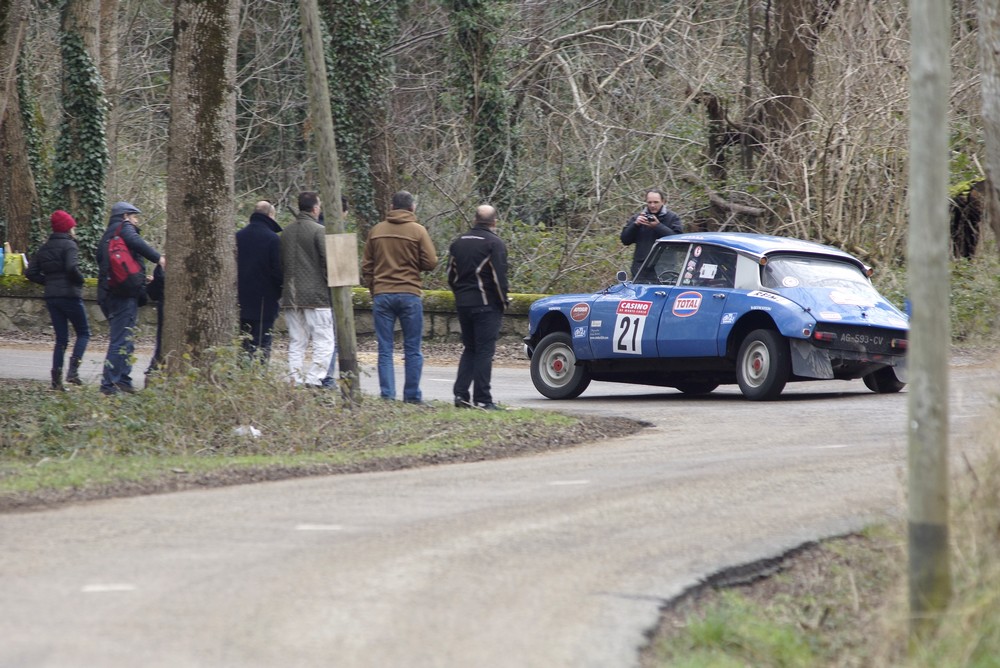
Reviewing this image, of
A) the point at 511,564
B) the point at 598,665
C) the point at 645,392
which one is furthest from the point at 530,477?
the point at 645,392

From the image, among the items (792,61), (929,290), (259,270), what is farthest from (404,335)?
(792,61)

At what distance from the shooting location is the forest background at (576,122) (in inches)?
883

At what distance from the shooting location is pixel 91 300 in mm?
26109

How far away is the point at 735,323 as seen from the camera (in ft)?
47.0

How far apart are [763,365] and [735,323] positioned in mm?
516

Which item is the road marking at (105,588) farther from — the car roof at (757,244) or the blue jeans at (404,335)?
the car roof at (757,244)

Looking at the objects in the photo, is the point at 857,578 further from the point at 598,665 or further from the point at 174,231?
the point at 174,231

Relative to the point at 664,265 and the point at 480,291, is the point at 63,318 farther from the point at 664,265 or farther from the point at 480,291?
the point at 664,265

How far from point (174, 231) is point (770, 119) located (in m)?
13.6

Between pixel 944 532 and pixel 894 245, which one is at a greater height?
pixel 894 245

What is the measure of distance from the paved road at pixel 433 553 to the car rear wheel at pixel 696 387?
4.81m

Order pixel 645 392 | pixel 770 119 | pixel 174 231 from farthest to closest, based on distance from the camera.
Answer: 1. pixel 770 119
2. pixel 645 392
3. pixel 174 231

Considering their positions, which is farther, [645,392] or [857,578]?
[645,392]

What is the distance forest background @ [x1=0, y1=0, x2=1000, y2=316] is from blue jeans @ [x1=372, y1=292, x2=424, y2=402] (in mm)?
8465
